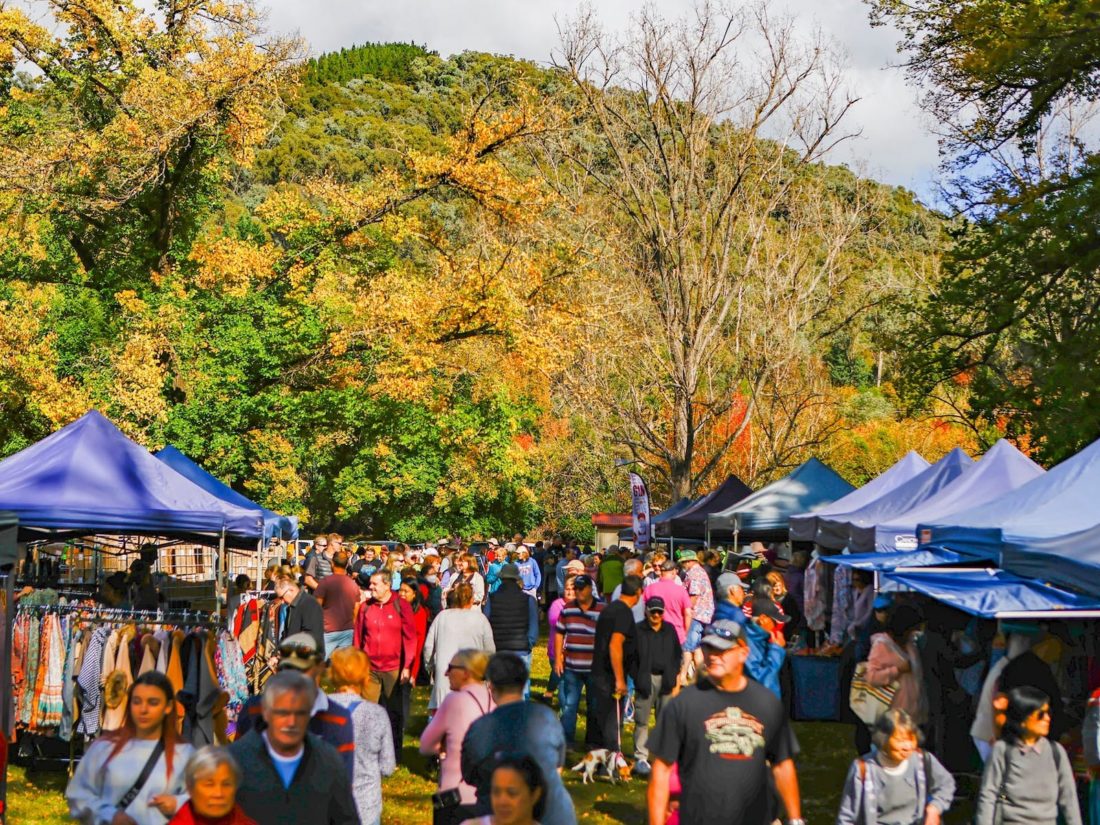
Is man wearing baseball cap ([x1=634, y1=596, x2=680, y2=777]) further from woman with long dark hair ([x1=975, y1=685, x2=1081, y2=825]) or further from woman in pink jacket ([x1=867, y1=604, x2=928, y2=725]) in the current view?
woman with long dark hair ([x1=975, y1=685, x2=1081, y2=825])

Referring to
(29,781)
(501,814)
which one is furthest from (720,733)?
(29,781)

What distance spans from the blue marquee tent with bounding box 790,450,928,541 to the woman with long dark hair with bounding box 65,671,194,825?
12.9m

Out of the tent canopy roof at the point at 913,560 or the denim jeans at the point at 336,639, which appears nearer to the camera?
the tent canopy roof at the point at 913,560

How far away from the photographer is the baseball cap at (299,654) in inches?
249

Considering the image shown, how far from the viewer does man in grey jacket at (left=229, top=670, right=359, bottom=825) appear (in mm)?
4609

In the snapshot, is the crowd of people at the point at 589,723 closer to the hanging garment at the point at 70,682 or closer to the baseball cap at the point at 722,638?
the baseball cap at the point at 722,638

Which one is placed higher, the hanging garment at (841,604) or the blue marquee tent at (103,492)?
the blue marquee tent at (103,492)

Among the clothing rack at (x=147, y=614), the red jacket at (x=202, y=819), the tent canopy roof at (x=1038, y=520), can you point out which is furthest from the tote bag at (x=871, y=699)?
the red jacket at (x=202, y=819)

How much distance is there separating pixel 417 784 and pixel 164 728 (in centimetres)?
600

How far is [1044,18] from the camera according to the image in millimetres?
19641

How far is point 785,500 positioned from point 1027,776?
587 inches

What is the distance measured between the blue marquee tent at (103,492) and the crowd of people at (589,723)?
72.5 inches

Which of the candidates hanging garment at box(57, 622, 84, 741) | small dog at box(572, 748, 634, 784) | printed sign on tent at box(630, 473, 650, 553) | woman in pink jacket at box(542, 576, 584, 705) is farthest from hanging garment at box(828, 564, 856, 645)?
hanging garment at box(57, 622, 84, 741)

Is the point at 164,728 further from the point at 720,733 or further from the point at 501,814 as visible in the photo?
the point at 720,733
